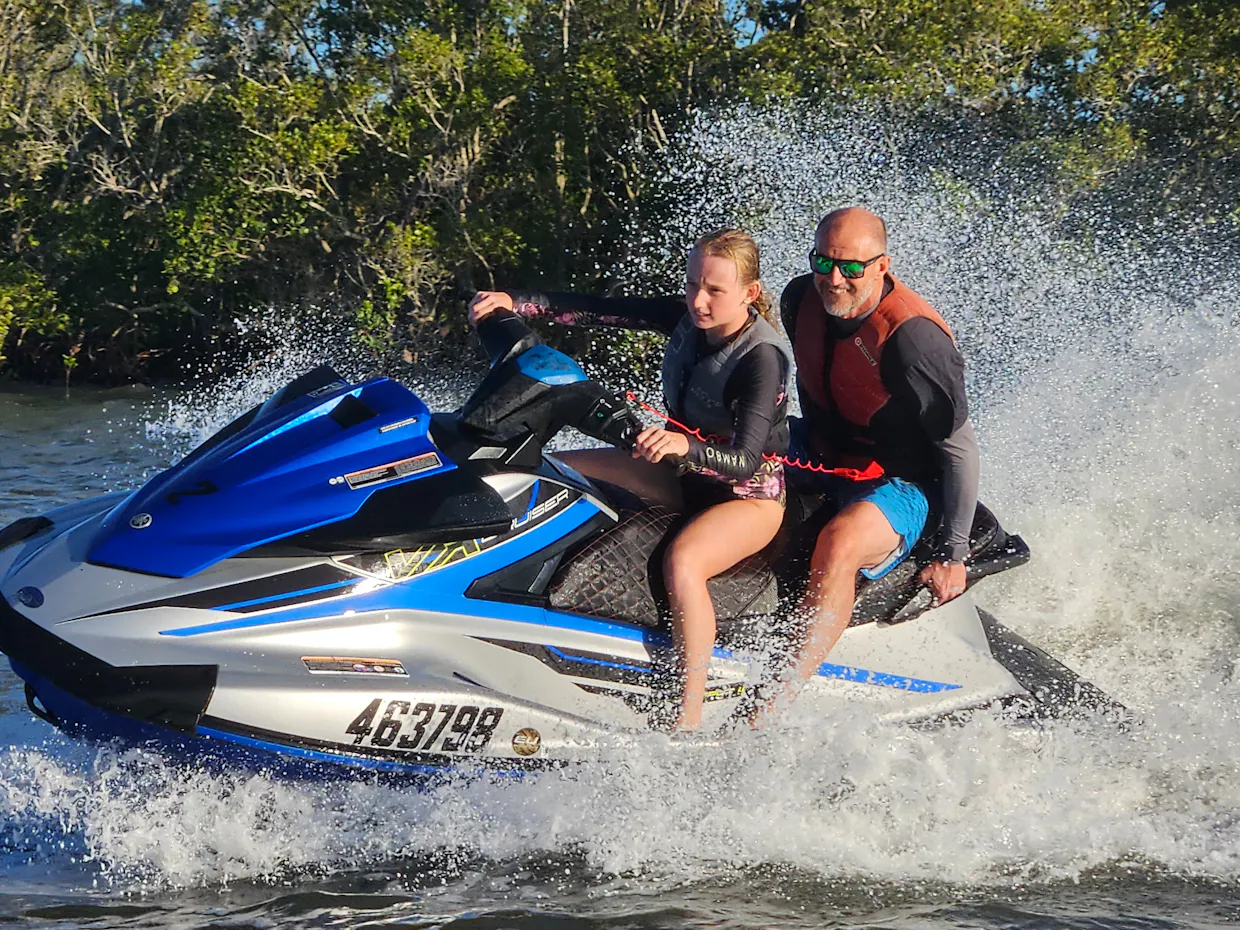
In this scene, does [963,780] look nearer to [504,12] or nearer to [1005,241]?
[1005,241]

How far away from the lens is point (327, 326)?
16.9 metres

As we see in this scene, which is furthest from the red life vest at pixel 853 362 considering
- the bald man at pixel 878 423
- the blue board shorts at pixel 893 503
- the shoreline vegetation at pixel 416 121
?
the shoreline vegetation at pixel 416 121

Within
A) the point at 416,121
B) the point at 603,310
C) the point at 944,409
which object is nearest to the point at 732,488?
the point at 944,409

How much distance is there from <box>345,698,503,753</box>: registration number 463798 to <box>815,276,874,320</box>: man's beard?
4.65ft

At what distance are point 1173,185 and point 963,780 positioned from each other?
1161 centimetres

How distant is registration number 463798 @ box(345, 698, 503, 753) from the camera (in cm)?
325

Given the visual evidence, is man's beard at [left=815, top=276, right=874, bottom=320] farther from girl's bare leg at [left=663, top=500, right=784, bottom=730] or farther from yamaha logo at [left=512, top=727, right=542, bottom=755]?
yamaha logo at [left=512, top=727, right=542, bottom=755]

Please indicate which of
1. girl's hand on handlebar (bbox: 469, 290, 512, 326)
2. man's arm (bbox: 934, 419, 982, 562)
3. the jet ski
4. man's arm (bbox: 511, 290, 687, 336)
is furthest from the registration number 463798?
man's arm (bbox: 934, 419, 982, 562)

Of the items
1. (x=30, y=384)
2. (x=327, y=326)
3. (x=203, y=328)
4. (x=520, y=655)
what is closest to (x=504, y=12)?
(x=327, y=326)

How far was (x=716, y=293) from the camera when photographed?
11.7ft

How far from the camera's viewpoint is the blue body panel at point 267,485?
10.2ft

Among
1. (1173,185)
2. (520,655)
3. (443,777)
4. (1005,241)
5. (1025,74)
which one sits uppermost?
(1025,74)

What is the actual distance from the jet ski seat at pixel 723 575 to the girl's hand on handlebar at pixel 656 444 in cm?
43

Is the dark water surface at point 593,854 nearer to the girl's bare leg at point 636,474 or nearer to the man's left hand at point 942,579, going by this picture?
the man's left hand at point 942,579
